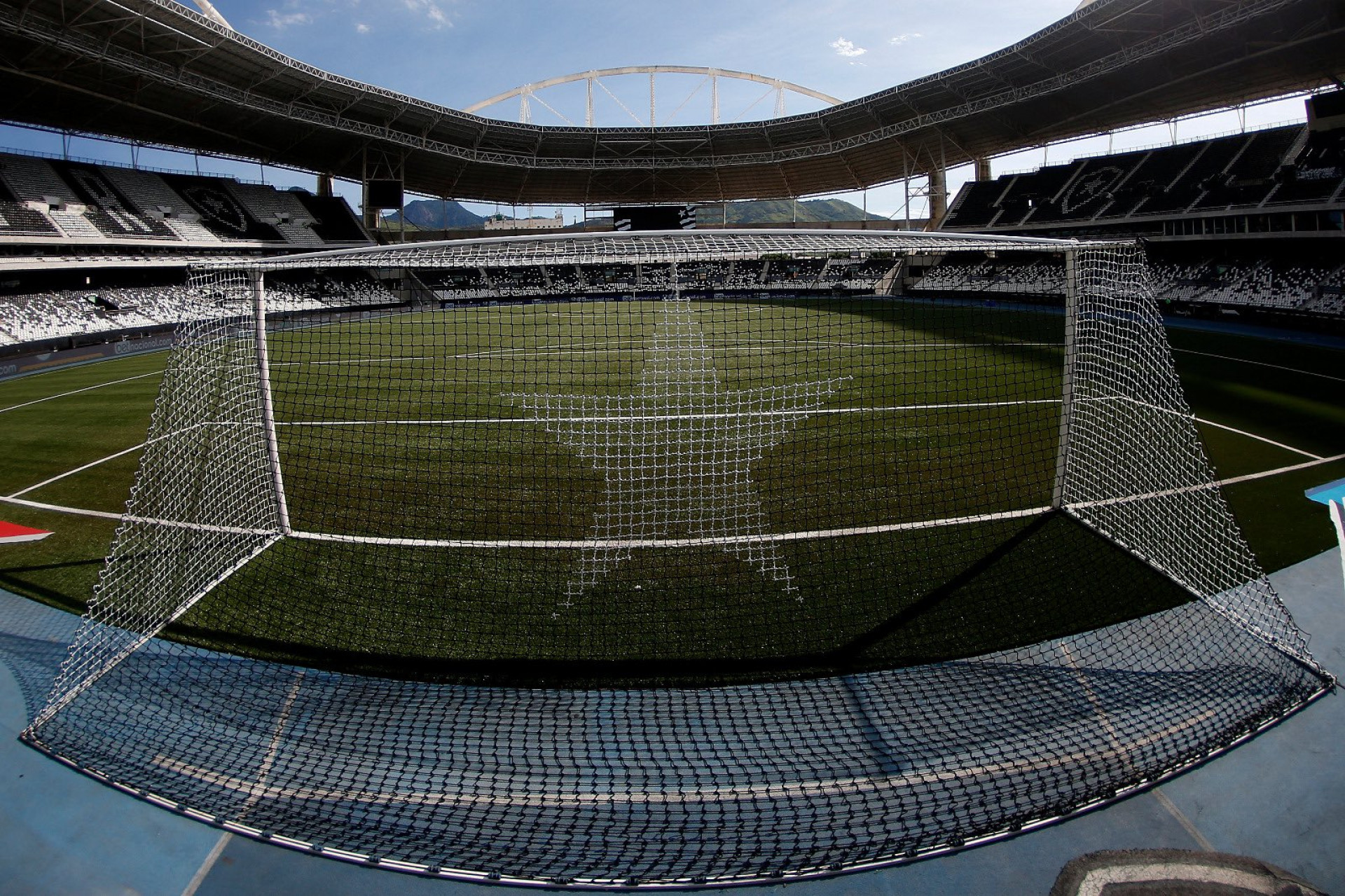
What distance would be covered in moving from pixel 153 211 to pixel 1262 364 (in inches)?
1651

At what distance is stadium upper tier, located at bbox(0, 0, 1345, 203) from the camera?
83.0ft

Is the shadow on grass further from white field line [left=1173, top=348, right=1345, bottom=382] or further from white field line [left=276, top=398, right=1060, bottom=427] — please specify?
white field line [left=1173, top=348, right=1345, bottom=382]

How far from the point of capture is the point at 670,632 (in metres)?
4.98

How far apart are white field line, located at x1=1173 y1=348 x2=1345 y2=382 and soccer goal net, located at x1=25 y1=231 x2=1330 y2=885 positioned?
Answer: 733 centimetres

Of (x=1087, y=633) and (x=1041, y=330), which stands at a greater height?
(x=1041, y=330)

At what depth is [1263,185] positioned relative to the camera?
88.5 feet

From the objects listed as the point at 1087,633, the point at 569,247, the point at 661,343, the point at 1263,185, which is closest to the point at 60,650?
the point at 569,247

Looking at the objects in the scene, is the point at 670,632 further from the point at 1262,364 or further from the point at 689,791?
the point at 1262,364

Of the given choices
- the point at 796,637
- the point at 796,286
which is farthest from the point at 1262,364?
the point at 796,286

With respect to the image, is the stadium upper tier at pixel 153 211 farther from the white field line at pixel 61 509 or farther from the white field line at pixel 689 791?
the white field line at pixel 689 791

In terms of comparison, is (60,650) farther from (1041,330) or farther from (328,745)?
(1041,330)

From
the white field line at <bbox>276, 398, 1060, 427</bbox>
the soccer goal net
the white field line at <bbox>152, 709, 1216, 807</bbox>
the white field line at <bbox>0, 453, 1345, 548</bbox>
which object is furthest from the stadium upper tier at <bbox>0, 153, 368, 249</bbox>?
the white field line at <bbox>152, 709, 1216, 807</bbox>

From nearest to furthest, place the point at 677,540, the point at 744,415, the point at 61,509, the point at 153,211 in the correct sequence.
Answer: the point at 677,540, the point at 61,509, the point at 744,415, the point at 153,211

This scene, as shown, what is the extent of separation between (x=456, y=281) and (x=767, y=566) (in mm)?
39863
